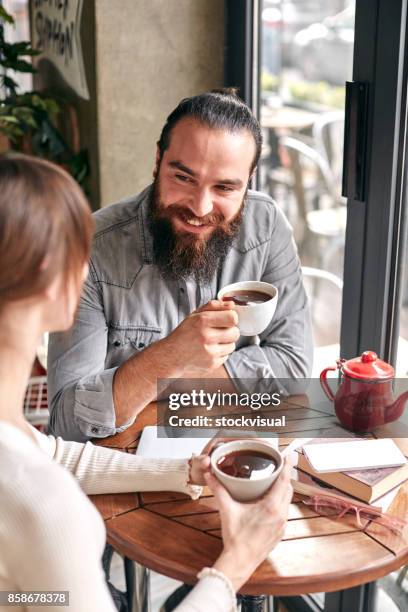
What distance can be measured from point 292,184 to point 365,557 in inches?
111

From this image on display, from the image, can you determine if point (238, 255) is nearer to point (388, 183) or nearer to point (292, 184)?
point (388, 183)

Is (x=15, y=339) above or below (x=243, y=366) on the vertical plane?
above

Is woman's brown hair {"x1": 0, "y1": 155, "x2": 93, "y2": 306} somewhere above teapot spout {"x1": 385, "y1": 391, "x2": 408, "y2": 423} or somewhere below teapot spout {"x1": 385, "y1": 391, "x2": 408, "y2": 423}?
above

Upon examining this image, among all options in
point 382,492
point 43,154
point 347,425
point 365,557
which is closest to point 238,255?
point 347,425

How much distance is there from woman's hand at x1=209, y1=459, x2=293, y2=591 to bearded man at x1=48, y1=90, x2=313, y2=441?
0.41 meters

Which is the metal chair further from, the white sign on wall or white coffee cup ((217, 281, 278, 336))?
white coffee cup ((217, 281, 278, 336))

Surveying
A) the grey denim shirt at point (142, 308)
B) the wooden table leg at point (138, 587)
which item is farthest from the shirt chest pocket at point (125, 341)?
the wooden table leg at point (138, 587)

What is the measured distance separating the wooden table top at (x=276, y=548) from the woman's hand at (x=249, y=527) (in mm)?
37

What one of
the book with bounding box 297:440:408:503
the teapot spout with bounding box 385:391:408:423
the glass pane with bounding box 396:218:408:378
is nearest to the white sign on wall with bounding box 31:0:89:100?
the glass pane with bounding box 396:218:408:378

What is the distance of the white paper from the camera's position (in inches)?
52.5

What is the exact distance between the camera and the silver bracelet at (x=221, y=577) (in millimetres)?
1072

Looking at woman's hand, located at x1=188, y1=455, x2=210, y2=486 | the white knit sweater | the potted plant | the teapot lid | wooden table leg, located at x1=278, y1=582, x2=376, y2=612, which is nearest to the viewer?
the white knit sweater

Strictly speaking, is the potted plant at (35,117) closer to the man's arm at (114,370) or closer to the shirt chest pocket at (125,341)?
the shirt chest pocket at (125,341)

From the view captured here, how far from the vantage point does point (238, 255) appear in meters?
1.91
